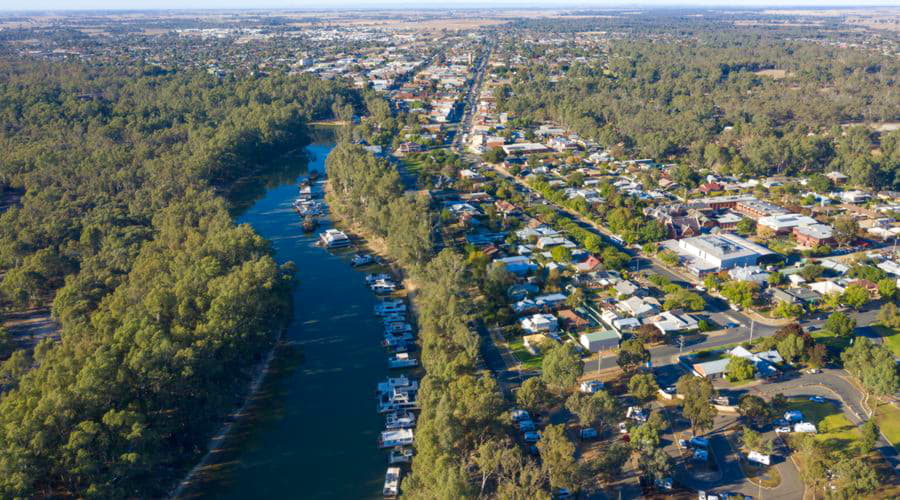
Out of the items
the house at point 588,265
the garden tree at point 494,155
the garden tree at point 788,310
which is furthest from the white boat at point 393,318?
the garden tree at point 494,155

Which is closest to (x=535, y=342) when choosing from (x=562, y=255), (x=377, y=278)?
(x=562, y=255)

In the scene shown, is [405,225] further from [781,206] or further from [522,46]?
[522,46]

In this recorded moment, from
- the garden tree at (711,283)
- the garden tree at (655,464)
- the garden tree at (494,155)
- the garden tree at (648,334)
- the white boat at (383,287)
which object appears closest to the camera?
the garden tree at (655,464)

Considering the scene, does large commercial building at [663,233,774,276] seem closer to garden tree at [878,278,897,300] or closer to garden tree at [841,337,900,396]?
garden tree at [878,278,897,300]

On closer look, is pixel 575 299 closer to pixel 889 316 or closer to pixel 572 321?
pixel 572 321

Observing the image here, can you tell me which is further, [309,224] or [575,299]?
[309,224]

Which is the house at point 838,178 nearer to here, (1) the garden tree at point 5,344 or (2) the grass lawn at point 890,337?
(2) the grass lawn at point 890,337

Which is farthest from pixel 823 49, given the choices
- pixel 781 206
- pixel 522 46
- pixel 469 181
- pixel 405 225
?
pixel 405 225
